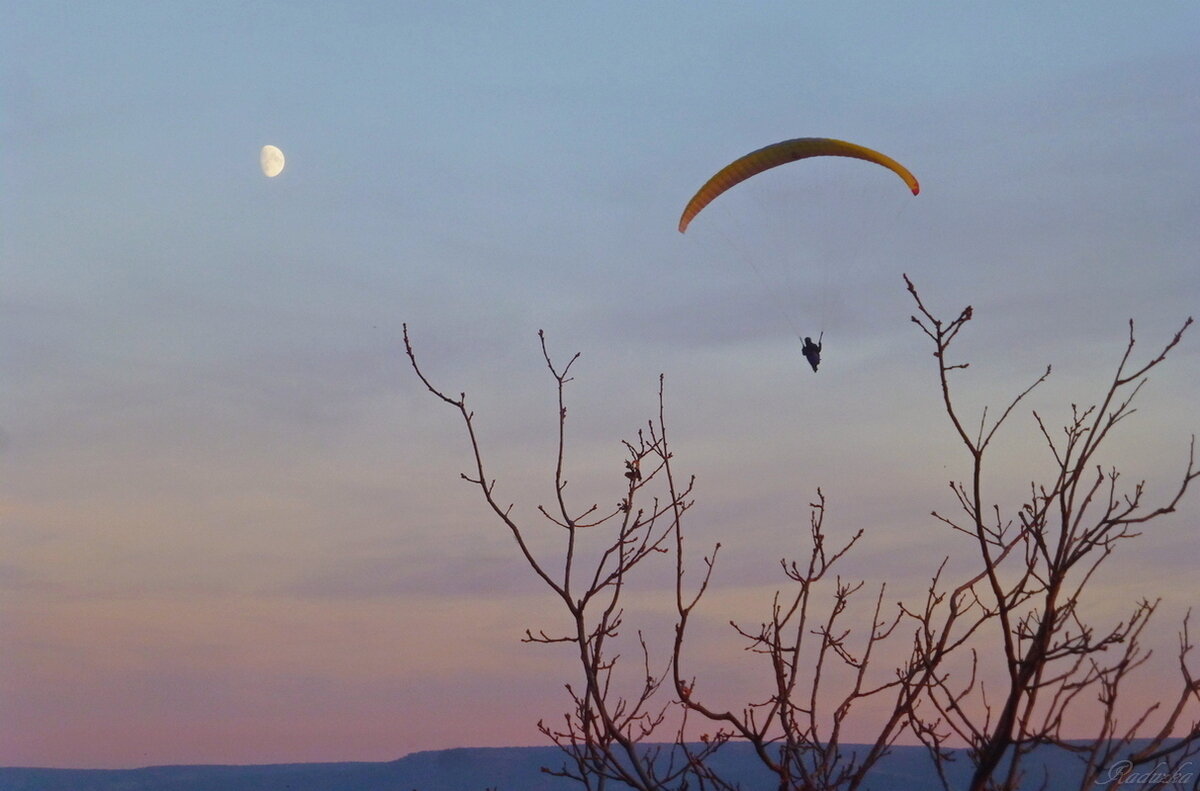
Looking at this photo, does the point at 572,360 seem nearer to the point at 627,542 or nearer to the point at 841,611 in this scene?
the point at 627,542

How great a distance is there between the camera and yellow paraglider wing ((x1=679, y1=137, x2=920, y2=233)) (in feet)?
68.2

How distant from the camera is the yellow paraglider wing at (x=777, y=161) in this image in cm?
2078

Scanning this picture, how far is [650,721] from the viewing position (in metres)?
11.9

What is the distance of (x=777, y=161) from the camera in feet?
70.6

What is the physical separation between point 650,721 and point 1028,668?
288 inches

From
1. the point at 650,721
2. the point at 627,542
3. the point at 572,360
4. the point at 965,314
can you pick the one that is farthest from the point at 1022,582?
the point at 650,721
